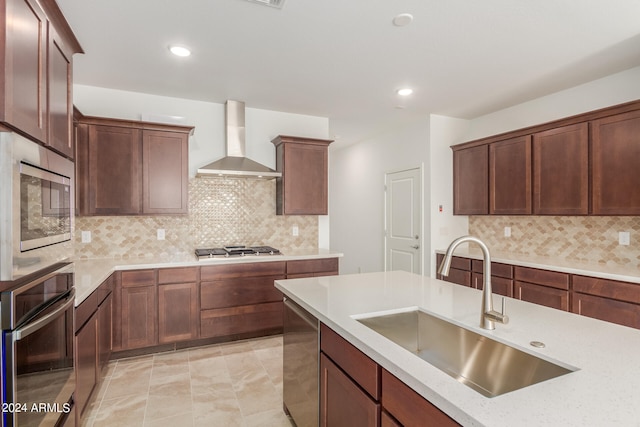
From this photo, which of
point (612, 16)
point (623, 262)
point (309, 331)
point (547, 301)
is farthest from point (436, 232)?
point (309, 331)

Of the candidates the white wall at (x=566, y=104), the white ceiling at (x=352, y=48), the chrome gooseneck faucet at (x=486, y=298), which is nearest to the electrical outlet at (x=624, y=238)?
the white wall at (x=566, y=104)

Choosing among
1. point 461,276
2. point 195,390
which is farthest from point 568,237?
point 195,390

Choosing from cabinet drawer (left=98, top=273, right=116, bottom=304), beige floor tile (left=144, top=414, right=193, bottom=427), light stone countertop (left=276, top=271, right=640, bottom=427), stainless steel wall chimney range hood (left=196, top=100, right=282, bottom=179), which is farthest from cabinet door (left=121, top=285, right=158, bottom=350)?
light stone countertop (left=276, top=271, right=640, bottom=427)

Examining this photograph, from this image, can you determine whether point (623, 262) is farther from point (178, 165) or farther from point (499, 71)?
point (178, 165)

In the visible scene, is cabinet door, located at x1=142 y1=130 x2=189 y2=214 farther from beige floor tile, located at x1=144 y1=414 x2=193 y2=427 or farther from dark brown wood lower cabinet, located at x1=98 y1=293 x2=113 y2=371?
beige floor tile, located at x1=144 y1=414 x2=193 y2=427

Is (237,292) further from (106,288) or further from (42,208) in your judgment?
(42,208)

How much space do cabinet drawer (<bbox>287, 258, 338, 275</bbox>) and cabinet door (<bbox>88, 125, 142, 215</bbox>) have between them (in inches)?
66.6

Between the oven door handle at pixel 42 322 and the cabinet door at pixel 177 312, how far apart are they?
1606mm

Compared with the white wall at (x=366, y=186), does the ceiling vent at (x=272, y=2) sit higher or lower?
higher

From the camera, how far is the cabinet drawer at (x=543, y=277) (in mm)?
3021

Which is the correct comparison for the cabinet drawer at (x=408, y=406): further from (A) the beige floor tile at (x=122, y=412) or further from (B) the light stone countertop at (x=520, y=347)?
(A) the beige floor tile at (x=122, y=412)

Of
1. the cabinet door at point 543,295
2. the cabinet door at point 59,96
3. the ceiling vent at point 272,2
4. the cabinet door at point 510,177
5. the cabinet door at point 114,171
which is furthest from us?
the cabinet door at point 510,177

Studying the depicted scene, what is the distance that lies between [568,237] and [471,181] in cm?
122

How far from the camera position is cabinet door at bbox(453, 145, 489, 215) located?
4.13 metres
